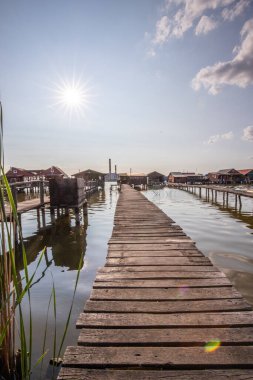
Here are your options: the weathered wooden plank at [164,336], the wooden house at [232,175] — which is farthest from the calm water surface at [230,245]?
the wooden house at [232,175]

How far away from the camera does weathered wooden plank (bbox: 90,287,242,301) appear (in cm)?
279

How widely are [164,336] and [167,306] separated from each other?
51 cm

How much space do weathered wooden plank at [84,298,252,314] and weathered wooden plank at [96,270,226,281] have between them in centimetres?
66

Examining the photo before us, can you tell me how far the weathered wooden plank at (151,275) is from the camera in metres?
3.38

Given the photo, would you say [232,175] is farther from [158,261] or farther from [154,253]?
[158,261]

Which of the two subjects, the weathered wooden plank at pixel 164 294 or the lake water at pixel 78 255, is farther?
the lake water at pixel 78 255

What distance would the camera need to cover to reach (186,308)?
255 cm

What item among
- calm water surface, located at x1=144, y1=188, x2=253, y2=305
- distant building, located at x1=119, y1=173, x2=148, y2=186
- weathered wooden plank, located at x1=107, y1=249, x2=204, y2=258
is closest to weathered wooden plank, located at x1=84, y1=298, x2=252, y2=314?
weathered wooden plank, located at x1=107, y1=249, x2=204, y2=258

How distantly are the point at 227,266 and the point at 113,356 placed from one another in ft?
15.8

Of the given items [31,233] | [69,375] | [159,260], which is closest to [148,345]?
[69,375]

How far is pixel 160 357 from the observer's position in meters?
1.86

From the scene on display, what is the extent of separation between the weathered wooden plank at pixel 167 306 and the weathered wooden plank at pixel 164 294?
9 centimetres

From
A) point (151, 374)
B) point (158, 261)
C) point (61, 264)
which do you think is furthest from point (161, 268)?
point (61, 264)

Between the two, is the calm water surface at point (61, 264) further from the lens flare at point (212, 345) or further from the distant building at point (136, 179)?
the distant building at point (136, 179)
